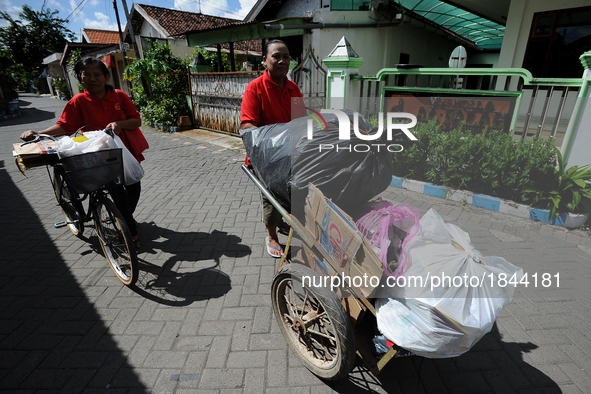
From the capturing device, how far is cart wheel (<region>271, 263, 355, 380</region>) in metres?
1.61

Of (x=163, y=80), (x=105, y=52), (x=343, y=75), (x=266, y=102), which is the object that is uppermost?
(x=105, y=52)

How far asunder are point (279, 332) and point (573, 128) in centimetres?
429

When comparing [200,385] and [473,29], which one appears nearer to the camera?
[200,385]

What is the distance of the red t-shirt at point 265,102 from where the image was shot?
2.66 metres

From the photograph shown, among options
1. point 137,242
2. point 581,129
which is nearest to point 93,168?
point 137,242

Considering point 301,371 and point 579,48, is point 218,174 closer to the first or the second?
point 301,371

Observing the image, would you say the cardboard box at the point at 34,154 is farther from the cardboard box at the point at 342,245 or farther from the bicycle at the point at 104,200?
the cardboard box at the point at 342,245

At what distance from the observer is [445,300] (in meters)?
1.30

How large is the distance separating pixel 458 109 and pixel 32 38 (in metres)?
53.8

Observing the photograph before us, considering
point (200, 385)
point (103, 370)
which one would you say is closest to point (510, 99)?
point (200, 385)

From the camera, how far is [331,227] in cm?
165

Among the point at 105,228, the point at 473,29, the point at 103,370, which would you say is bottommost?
the point at 103,370

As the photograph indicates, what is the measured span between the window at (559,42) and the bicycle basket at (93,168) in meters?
9.13

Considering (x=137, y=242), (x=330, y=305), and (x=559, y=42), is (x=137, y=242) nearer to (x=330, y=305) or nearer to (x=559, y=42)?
(x=330, y=305)
